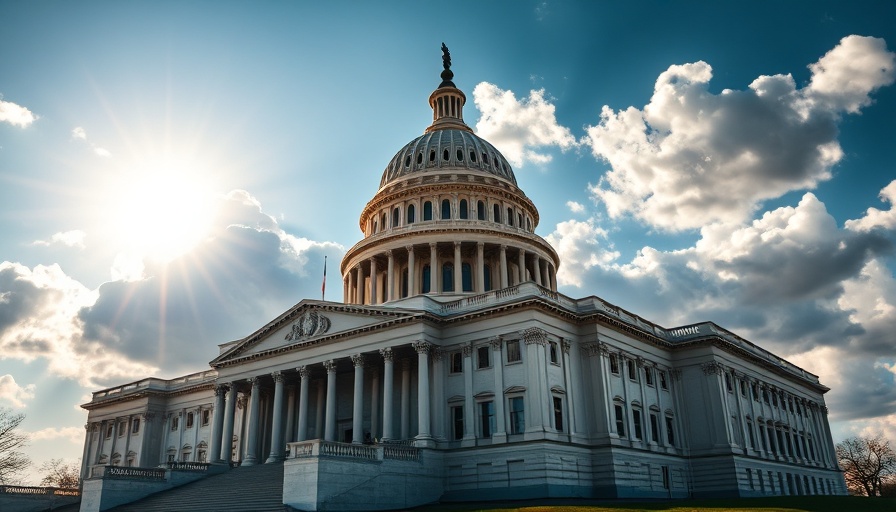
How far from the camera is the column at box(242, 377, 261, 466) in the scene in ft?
179

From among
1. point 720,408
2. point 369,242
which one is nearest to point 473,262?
point 369,242

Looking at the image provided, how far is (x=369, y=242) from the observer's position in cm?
7175

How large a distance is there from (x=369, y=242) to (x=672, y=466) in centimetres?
3471

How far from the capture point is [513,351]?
47.5m

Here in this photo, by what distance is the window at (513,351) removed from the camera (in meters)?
47.2

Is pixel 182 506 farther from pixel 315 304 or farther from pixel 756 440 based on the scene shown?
pixel 756 440

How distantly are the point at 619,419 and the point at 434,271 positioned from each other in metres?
23.7

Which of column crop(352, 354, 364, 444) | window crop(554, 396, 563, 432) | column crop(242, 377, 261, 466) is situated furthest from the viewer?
column crop(242, 377, 261, 466)

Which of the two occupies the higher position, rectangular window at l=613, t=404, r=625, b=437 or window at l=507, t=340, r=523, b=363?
window at l=507, t=340, r=523, b=363

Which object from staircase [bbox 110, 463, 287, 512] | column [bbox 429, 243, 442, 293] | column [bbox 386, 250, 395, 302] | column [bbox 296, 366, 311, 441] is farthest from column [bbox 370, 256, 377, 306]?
staircase [bbox 110, 463, 287, 512]

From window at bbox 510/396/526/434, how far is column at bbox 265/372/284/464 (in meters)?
18.6

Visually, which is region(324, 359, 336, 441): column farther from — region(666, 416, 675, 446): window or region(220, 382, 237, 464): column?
region(666, 416, 675, 446): window

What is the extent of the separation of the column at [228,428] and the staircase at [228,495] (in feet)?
17.8

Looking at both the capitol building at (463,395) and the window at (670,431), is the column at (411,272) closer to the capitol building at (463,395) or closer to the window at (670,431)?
the capitol building at (463,395)
